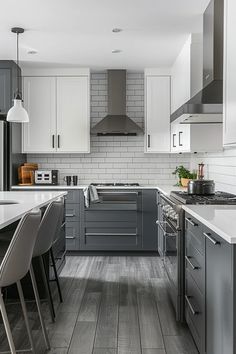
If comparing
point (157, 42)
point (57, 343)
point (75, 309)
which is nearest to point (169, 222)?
point (75, 309)

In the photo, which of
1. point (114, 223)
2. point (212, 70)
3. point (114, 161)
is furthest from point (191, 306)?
point (114, 161)

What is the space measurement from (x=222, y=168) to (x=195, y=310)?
2.16 metres

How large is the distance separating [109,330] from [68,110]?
3.61 meters

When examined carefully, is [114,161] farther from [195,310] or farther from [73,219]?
[195,310]

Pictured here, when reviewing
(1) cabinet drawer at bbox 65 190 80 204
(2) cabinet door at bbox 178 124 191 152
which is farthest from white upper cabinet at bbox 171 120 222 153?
(1) cabinet drawer at bbox 65 190 80 204

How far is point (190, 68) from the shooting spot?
4730 mm

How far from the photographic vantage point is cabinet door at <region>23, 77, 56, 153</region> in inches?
245

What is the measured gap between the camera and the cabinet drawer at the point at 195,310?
2.60m

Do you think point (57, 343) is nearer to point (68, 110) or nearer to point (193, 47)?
point (193, 47)

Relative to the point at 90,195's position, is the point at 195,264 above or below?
below

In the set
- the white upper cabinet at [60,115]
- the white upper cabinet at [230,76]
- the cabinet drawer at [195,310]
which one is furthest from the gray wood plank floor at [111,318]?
the white upper cabinet at [60,115]

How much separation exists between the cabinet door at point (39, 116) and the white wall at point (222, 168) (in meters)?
2.09

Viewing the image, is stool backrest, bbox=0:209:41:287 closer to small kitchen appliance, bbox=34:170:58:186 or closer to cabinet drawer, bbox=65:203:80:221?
cabinet drawer, bbox=65:203:80:221

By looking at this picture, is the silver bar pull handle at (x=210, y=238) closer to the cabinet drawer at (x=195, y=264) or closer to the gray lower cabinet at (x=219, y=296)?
the gray lower cabinet at (x=219, y=296)
